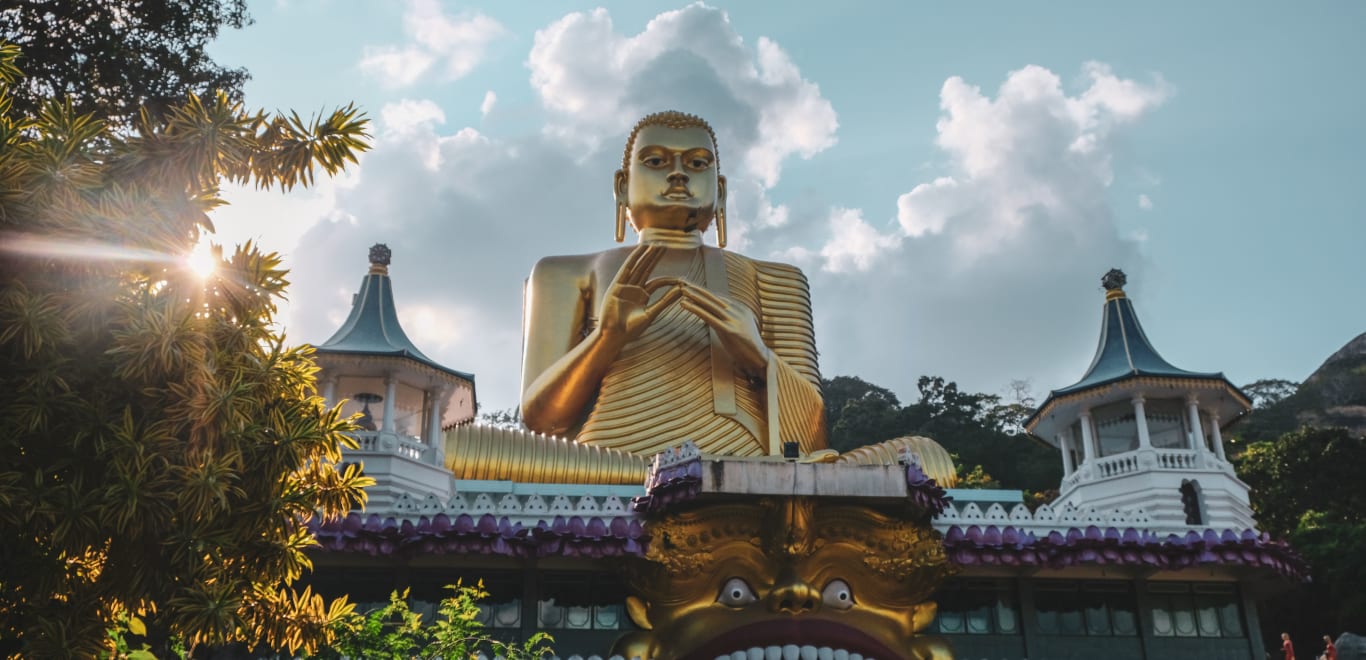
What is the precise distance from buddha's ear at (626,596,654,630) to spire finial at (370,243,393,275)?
26.4 feet

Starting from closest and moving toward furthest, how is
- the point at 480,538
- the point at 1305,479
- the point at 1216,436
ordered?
1. the point at 480,538
2. the point at 1216,436
3. the point at 1305,479

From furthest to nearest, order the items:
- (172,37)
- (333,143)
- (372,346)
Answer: (372,346)
(172,37)
(333,143)

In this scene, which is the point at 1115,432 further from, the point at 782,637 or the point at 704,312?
the point at 782,637

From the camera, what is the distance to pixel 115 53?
10109 millimetres

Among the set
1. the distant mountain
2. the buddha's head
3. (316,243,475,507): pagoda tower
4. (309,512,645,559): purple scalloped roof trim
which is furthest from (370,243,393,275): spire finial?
the distant mountain

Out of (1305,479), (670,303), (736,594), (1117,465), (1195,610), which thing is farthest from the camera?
(1305,479)

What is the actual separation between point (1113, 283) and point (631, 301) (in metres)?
10.6

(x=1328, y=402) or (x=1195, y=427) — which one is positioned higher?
(x=1328, y=402)

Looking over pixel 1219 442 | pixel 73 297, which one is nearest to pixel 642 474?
pixel 73 297

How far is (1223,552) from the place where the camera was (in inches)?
417

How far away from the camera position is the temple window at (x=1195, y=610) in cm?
1105

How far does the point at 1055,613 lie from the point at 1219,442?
32.7ft

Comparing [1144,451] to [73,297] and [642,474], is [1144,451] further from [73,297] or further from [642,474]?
[73,297]

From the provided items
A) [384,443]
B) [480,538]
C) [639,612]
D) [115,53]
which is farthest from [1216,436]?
[115,53]
